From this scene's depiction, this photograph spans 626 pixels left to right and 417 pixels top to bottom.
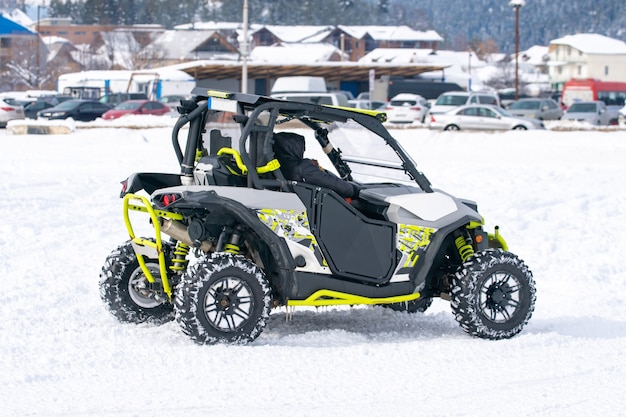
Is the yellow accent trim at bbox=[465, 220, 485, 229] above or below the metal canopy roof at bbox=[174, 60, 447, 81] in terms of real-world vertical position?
below

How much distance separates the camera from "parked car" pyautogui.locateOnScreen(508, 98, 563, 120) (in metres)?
44.5

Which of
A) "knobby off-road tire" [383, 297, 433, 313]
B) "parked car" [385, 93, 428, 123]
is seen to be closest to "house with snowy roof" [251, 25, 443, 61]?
"parked car" [385, 93, 428, 123]

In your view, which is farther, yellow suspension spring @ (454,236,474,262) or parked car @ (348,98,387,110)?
parked car @ (348,98,387,110)

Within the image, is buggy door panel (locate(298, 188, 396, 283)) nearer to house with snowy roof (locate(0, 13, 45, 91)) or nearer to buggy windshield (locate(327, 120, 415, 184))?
buggy windshield (locate(327, 120, 415, 184))

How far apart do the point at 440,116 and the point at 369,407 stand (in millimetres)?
30339

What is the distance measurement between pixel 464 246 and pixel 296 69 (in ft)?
197

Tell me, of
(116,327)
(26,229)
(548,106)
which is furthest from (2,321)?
(548,106)

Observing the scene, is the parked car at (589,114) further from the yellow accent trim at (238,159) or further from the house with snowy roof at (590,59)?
the house with snowy roof at (590,59)

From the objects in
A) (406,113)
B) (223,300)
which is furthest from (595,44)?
(223,300)

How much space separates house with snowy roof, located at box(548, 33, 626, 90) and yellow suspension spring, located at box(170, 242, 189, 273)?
130m

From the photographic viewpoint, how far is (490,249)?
7.77 m

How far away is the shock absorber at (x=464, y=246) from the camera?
25.9ft

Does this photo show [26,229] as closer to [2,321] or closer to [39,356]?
[2,321]

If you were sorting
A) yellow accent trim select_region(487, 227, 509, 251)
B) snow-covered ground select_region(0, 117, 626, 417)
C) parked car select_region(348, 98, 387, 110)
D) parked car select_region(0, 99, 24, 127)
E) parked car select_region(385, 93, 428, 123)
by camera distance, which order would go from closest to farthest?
snow-covered ground select_region(0, 117, 626, 417), yellow accent trim select_region(487, 227, 509, 251), parked car select_region(0, 99, 24, 127), parked car select_region(385, 93, 428, 123), parked car select_region(348, 98, 387, 110)
